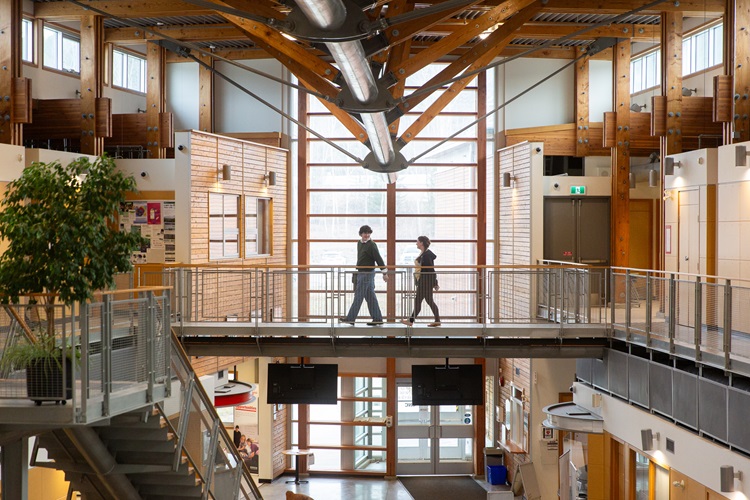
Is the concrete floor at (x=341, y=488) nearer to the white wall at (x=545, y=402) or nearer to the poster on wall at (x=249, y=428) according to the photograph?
the poster on wall at (x=249, y=428)

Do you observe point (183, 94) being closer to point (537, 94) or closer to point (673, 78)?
point (537, 94)

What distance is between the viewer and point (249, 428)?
68.7 ft

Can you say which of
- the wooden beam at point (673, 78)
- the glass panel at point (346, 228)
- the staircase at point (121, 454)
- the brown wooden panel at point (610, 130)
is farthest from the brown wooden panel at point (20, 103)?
the brown wooden panel at point (610, 130)

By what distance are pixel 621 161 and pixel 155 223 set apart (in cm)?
979

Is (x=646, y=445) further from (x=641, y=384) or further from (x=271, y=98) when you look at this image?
(x=271, y=98)

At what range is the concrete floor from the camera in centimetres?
2003

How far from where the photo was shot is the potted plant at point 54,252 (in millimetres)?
8117

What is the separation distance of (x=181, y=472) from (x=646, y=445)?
6.27 m

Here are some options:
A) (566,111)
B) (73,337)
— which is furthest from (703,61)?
(73,337)

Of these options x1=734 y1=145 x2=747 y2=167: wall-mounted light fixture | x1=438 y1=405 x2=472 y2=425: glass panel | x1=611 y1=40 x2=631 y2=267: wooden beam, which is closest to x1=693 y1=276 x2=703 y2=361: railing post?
x1=734 y1=145 x2=747 y2=167: wall-mounted light fixture

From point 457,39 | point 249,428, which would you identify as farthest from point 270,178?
point 457,39

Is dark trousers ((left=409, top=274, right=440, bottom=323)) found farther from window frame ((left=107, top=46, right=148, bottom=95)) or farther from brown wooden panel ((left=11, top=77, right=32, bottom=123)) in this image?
window frame ((left=107, top=46, right=148, bottom=95))

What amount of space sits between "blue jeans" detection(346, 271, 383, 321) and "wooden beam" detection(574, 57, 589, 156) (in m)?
7.80

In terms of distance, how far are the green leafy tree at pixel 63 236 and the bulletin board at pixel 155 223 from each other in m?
7.96
